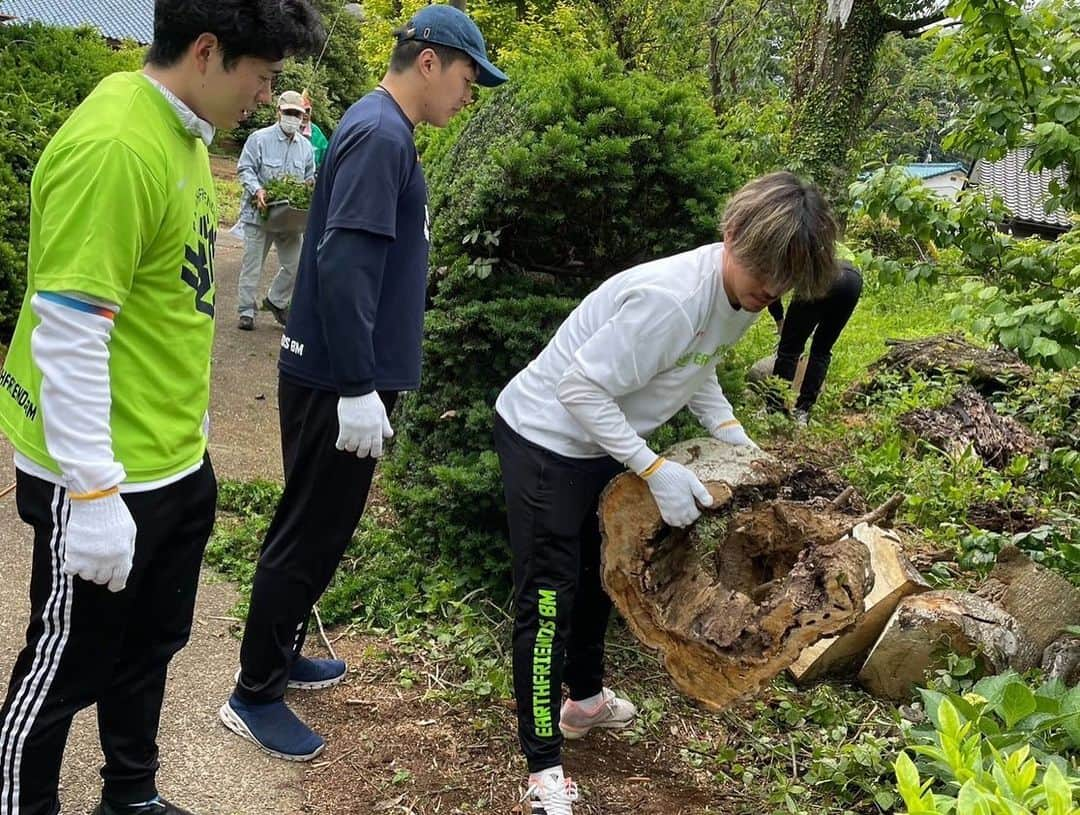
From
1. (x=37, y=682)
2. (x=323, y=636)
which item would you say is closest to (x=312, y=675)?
(x=323, y=636)

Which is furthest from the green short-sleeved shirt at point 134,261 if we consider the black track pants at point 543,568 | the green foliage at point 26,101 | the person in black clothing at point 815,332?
the person in black clothing at point 815,332

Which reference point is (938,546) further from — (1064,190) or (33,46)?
(33,46)

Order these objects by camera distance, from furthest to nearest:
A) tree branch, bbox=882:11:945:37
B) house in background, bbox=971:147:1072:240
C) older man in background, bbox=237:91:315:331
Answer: house in background, bbox=971:147:1072:240
tree branch, bbox=882:11:945:37
older man in background, bbox=237:91:315:331

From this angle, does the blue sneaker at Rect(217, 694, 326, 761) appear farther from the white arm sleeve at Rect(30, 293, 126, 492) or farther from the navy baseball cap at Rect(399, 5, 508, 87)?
the navy baseball cap at Rect(399, 5, 508, 87)

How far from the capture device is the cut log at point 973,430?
6.11 meters

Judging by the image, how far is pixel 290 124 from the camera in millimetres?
8016

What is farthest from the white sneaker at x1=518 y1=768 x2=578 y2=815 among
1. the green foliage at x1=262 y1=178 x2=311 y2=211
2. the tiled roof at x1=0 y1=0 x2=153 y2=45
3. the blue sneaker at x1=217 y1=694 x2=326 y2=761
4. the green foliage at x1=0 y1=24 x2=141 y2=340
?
the tiled roof at x1=0 y1=0 x2=153 y2=45

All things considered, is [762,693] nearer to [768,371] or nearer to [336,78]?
[768,371]

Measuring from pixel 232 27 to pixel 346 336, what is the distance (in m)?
0.87

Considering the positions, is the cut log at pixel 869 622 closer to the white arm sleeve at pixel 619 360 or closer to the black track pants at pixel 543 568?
the black track pants at pixel 543 568

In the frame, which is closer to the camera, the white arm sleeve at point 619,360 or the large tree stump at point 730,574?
the white arm sleeve at point 619,360

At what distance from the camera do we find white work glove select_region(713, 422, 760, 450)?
3014 millimetres

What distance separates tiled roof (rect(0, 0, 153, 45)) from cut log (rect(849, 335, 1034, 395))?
1010 inches

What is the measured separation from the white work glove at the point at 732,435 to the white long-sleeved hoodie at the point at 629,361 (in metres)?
0.38
